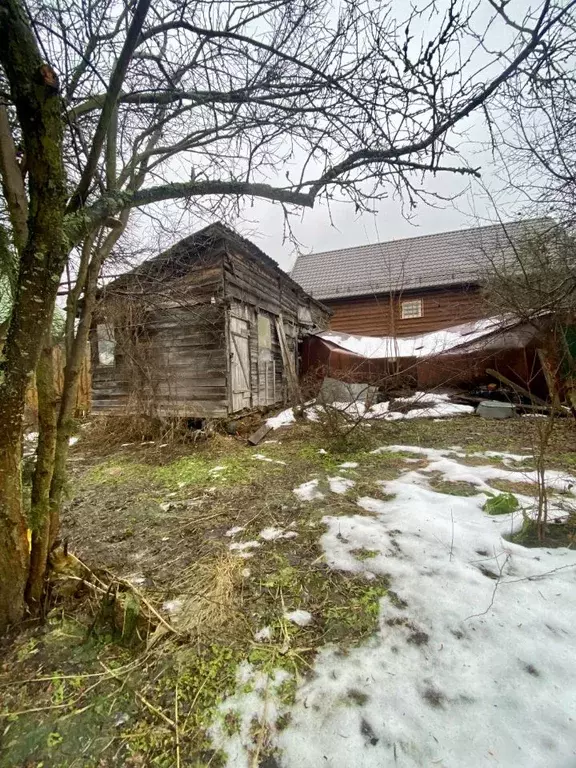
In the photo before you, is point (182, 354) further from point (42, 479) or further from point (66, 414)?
point (42, 479)

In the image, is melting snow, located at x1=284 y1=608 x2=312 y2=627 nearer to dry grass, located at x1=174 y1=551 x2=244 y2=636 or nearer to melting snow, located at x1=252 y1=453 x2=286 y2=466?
dry grass, located at x1=174 y1=551 x2=244 y2=636

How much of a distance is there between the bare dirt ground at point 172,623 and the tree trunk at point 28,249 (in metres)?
0.53

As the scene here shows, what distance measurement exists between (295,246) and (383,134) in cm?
122

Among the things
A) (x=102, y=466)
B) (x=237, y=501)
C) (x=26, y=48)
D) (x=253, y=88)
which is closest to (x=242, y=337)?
(x=102, y=466)

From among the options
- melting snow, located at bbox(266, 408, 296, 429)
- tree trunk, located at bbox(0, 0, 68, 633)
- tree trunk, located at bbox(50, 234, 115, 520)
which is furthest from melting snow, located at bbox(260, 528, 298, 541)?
melting snow, located at bbox(266, 408, 296, 429)

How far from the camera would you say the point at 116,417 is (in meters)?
7.71

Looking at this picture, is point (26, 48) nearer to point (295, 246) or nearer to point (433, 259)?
point (295, 246)

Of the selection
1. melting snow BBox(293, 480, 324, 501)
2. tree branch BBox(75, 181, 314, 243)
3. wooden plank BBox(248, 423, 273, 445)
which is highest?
tree branch BBox(75, 181, 314, 243)

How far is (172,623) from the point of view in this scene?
1.91 m

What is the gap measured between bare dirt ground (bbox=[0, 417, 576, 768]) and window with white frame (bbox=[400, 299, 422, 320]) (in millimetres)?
13029

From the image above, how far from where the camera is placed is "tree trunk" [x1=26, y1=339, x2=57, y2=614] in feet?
6.10

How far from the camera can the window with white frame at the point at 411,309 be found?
634 inches

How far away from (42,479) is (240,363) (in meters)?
6.05

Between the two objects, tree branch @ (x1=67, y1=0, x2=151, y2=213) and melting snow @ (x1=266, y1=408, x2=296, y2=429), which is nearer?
tree branch @ (x1=67, y1=0, x2=151, y2=213)
